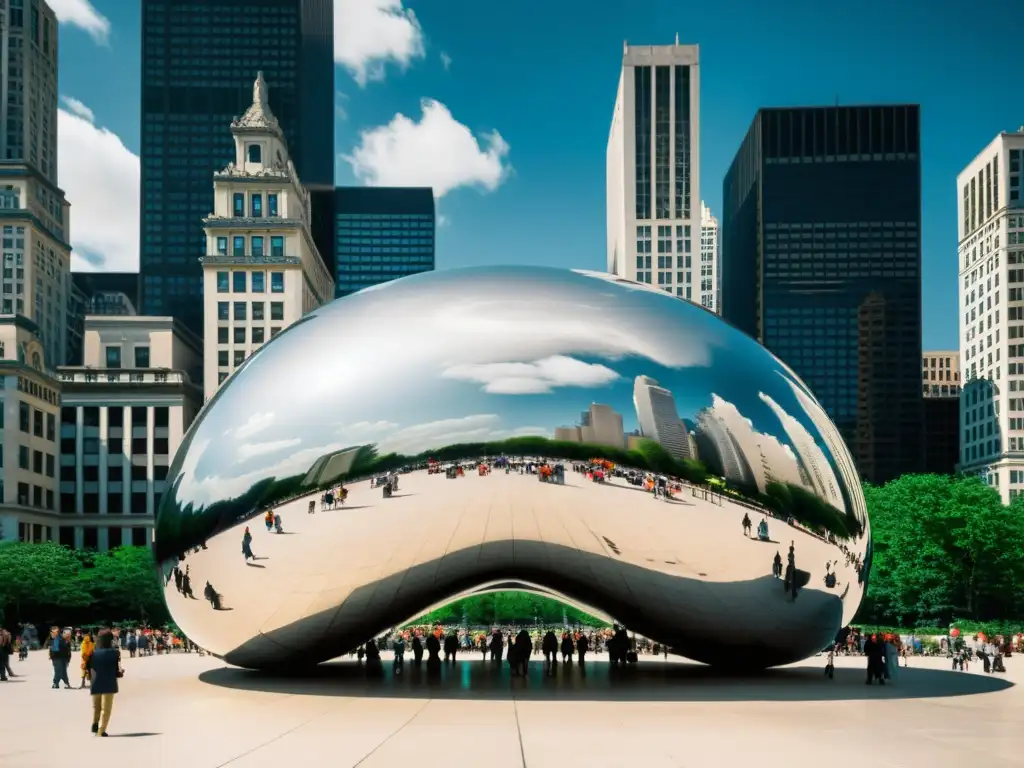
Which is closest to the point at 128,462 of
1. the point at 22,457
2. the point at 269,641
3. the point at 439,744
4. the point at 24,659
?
the point at 22,457

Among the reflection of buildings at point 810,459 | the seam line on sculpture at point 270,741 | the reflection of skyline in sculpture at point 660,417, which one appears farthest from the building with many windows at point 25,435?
the reflection of buildings at point 810,459

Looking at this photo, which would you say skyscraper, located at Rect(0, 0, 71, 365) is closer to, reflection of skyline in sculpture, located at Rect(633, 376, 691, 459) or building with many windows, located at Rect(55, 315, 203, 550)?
building with many windows, located at Rect(55, 315, 203, 550)

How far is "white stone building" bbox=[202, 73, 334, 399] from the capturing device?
104 metres

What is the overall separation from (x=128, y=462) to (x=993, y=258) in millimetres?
106926

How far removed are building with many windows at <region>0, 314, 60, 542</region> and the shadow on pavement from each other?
7722 centimetres

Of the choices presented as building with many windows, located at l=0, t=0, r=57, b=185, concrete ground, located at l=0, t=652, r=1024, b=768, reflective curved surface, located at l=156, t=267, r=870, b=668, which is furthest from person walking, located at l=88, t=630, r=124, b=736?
building with many windows, located at l=0, t=0, r=57, b=185

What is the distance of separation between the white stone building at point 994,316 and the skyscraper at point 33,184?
371 ft

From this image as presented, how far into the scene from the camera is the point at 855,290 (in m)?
193

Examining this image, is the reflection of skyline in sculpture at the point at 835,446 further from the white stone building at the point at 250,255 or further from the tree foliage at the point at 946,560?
the white stone building at the point at 250,255

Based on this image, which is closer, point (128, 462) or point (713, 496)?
point (713, 496)

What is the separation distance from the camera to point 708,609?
1867 centimetres

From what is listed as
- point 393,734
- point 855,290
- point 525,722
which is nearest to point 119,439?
point 525,722

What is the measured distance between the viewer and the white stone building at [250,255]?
104 metres

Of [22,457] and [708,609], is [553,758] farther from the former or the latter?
[22,457]
